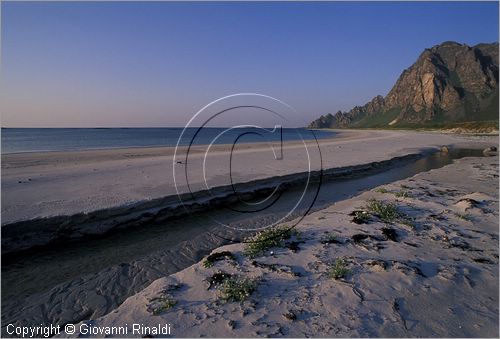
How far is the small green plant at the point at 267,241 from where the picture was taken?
7.77m

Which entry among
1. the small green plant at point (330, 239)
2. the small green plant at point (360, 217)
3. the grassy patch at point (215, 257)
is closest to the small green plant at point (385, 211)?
the small green plant at point (360, 217)

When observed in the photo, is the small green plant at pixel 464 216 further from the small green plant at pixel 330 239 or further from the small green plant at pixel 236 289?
the small green plant at pixel 236 289

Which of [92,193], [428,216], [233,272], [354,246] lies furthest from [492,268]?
[92,193]

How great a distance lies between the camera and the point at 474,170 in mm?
21484

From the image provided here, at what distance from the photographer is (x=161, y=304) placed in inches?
220

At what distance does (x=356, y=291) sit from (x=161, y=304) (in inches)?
145

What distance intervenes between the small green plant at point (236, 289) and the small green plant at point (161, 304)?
92 centimetres

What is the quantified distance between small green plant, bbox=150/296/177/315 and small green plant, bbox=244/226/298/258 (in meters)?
2.42

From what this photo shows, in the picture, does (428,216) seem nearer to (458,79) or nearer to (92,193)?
(92,193)

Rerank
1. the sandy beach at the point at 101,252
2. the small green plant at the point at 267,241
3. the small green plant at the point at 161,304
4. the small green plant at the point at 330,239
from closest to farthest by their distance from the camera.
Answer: the small green plant at the point at 161,304
the sandy beach at the point at 101,252
the small green plant at the point at 267,241
the small green plant at the point at 330,239

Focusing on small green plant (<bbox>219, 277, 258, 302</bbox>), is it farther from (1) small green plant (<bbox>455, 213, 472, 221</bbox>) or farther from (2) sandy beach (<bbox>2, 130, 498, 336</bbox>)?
(1) small green plant (<bbox>455, 213, 472, 221</bbox>)

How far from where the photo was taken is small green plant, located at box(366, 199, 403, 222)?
33.3 feet

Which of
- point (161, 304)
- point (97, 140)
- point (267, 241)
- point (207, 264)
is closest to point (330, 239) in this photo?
point (267, 241)

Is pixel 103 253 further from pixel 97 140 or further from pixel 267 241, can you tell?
pixel 97 140
